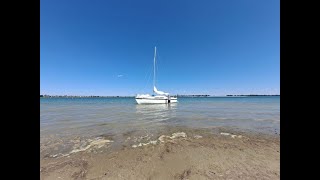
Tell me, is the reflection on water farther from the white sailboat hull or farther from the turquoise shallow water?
the white sailboat hull

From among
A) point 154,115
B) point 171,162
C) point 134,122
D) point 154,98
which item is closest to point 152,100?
point 154,98

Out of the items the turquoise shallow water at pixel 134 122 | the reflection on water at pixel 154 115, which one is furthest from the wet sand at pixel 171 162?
the reflection on water at pixel 154 115

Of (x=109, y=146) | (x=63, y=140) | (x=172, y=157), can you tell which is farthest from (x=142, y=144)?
(x=63, y=140)

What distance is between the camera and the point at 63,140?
844 centimetres

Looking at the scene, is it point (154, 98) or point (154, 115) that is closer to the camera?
point (154, 115)

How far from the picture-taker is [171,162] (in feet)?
17.6

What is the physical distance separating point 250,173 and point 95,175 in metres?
3.94

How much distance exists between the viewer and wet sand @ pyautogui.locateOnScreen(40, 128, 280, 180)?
4.52m

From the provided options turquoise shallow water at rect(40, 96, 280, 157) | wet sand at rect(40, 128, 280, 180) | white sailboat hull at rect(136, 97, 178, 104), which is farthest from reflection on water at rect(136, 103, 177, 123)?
white sailboat hull at rect(136, 97, 178, 104)

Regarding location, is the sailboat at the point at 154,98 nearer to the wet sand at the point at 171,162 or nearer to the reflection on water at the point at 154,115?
the reflection on water at the point at 154,115

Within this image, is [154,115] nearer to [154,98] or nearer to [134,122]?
[134,122]

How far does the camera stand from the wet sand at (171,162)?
4.52m

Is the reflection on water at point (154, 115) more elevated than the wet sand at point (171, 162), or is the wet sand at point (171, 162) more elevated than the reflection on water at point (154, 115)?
the wet sand at point (171, 162)
